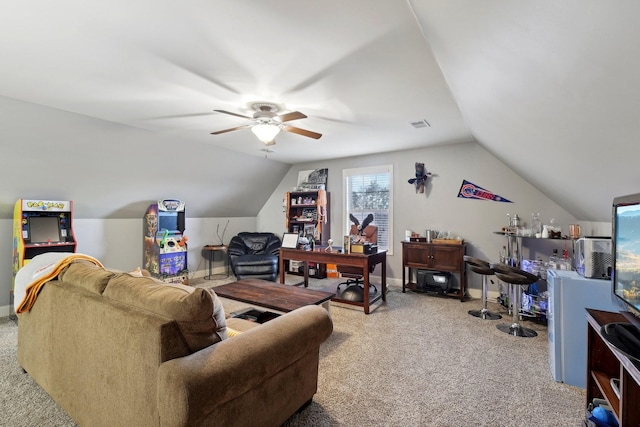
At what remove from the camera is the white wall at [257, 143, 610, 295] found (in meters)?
4.34

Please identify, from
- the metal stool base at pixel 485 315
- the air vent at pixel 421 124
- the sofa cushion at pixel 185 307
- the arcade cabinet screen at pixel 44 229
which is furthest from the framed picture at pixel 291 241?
the sofa cushion at pixel 185 307

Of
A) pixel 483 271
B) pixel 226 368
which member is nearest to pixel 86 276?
pixel 226 368

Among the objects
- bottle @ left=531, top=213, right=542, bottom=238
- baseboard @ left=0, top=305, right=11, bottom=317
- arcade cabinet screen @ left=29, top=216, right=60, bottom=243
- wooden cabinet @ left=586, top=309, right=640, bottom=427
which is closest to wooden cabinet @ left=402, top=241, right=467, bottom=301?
bottle @ left=531, top=213, right=542, bottom=238

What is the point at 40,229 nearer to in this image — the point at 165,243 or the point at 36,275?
the point at 165,243

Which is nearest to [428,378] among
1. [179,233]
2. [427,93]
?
[427,93]

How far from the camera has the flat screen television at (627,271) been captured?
1.33 meters

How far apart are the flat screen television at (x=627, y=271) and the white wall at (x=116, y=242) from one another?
19.6 feet

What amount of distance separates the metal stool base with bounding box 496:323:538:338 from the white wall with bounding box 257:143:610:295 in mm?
1349

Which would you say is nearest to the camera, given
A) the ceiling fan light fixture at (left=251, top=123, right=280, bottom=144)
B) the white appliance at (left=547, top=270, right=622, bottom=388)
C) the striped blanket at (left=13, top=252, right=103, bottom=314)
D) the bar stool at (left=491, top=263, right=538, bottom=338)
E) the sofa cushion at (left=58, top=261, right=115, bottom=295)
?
the sofa cushion at (left=58, top=261, right=115, bottom=295)

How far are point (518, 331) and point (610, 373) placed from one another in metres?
1.62

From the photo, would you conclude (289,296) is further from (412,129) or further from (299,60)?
(412,129)

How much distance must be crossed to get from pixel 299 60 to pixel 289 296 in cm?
223

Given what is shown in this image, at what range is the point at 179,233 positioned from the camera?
538 centimetres

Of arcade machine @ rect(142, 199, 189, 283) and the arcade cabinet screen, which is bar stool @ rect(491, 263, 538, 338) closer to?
arcade machine @ rect(142, 199, 189, 283)
